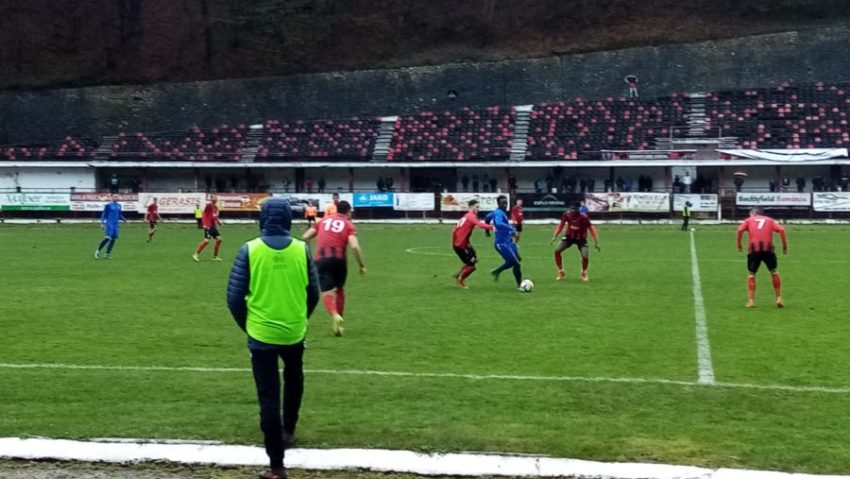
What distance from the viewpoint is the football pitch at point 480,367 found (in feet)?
27.1

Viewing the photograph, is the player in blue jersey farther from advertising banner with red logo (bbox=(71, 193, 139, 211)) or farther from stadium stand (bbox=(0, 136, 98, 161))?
→ stadium stand (bbox=(0, 136, 98, 161))

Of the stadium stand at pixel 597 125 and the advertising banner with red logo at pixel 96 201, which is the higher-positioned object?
the stadium stand at pixel 597 125

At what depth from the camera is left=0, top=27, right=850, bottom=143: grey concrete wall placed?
220 ft

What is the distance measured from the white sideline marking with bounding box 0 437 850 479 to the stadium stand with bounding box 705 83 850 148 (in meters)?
52.4

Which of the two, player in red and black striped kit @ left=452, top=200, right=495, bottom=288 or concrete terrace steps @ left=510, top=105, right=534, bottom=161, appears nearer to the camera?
player in red and black striped kit @ left=452, top=200, right=495, bottom=288

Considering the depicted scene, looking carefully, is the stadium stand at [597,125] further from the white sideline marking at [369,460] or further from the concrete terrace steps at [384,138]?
the white sideline marking at [369,460]

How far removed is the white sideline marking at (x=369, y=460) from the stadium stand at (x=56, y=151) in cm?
5744

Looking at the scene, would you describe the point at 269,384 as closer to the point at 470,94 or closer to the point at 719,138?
the point at 719,138

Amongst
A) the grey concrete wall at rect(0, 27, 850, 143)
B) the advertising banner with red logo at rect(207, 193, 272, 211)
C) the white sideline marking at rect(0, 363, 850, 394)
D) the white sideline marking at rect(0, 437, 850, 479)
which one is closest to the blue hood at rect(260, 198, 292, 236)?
the white sideline marking at rect(0, 437, 850, 479)

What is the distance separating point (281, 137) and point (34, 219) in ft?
52.1

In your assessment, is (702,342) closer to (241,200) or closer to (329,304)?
(329,304)

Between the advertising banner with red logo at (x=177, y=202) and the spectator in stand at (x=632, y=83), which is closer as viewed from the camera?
the advertising banner with red logo at (x=177, y=202)

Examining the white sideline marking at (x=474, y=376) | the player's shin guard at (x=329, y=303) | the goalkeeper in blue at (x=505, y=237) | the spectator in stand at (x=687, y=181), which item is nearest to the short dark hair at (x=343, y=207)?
the player's shin guard at (x=329, y=303)

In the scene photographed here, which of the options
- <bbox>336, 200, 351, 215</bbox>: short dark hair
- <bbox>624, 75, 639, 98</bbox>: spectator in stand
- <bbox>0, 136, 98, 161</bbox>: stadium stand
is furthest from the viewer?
<bbox>624, 75, 639, 98</bbox>: spectator in stand
